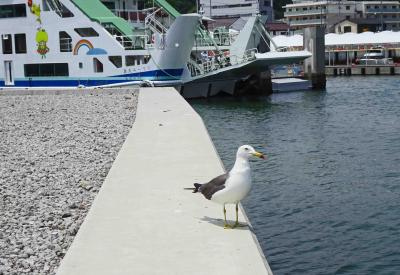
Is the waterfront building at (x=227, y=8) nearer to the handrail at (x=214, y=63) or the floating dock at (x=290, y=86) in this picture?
the floating dock at (x=290, y=86)

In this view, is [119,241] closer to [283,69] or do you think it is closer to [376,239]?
[376,239]

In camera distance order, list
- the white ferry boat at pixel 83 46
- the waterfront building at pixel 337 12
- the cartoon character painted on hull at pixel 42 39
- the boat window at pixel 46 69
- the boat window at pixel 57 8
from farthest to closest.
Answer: the waterfront building at pixel 337 12, the boat window at pixel 46 69, the cartoon character painted on hull at pixel 42 39, the boat window at pixel 57 8, the white ferry boat at pixel 83 46

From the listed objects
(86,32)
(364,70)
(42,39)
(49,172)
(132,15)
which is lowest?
(364,70)

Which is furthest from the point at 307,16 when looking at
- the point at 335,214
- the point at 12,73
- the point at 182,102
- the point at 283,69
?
the point at 335,214

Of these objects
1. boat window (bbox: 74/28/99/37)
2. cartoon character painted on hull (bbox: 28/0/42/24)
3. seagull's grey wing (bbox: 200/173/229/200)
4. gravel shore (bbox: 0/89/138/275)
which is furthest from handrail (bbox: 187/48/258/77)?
seagull's grey wing (bbox: 200/173/229/200)

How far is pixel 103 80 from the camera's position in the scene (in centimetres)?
3603

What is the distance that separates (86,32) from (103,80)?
254 cm

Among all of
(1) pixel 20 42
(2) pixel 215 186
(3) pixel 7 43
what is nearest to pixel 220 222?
(2) pixel 215 186

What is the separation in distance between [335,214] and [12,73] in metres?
29.7

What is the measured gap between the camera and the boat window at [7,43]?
3819cm

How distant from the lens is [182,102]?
23328mm

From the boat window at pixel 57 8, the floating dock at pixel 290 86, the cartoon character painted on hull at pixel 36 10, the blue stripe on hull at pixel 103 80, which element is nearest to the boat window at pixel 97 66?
the blue stripe on hull at pixel 103 80

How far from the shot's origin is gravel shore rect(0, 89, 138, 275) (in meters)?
7.43

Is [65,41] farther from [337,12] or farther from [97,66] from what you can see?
[337,12]
